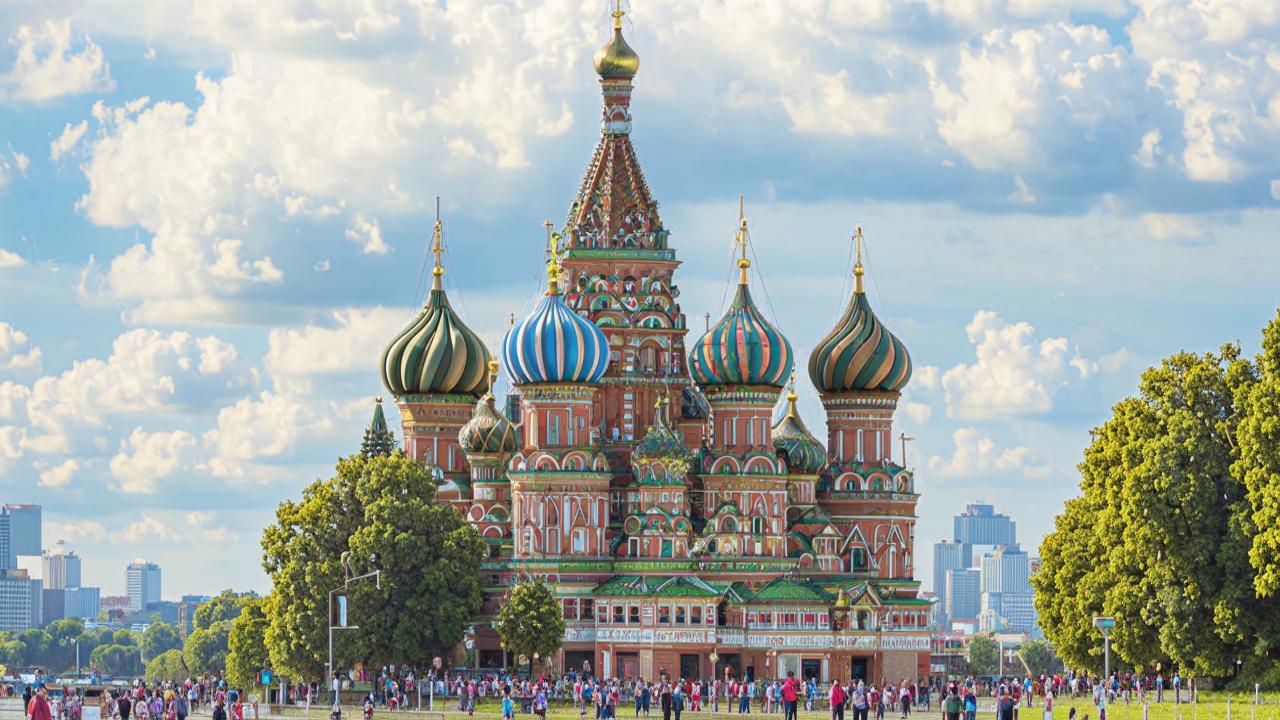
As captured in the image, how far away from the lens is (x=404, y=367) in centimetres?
13212

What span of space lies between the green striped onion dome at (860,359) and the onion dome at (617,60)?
15.1 metres

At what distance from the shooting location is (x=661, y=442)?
122 m

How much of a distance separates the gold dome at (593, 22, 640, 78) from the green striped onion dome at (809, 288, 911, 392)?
15095 millimetres

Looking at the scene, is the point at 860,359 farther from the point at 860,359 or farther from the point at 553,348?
the point at 553,348

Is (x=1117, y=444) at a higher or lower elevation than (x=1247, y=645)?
higher

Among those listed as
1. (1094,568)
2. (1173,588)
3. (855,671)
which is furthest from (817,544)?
(1173,588)

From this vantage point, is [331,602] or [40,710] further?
[331,602]

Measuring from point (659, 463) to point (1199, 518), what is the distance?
27049 millimetres

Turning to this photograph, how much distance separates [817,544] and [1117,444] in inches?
845

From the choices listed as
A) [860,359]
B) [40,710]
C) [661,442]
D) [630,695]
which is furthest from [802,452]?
[40,710]

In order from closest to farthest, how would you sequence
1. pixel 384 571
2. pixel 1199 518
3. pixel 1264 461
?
pixel 1264 461
pixel 1199 518
pixel 384 571

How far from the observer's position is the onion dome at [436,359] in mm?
131625

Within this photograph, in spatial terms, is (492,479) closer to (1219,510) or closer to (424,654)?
(424,654)

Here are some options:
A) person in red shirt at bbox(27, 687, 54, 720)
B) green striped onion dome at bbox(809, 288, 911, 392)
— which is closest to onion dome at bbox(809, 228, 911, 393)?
green striped onion dome at bbox(809, 288, 911, 392)
